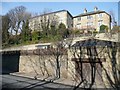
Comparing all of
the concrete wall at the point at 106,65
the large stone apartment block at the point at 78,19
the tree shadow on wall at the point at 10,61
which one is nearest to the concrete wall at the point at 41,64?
the tree shadow on wall at the point at 10,61

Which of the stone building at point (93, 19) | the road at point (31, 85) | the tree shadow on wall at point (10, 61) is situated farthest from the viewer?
the stone building at point (93, 19)

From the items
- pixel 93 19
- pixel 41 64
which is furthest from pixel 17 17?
pixel 41 64

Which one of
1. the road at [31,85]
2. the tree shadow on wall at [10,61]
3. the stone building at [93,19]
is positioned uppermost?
the stone building at [93,19]

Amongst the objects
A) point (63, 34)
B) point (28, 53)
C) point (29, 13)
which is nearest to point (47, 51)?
point (28, 53)

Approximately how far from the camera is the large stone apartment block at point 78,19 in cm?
4841

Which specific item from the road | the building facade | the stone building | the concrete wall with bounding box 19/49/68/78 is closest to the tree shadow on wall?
the concrete wall with bounding box 19/49/68/78

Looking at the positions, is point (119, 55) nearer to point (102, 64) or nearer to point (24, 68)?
point (102, 64)

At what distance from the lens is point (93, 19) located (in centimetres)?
5031

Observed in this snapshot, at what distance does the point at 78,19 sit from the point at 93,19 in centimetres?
516

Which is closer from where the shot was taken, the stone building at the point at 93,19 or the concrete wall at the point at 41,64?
the concrete wall at the point at 41,64

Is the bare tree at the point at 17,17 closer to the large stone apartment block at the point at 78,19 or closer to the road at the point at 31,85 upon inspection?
the large stone apartment block at the point at 78,19

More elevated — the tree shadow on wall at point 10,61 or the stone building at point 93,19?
the stone building at point 93,19

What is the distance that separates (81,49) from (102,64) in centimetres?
260

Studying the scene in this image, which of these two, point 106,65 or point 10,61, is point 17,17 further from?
point 106,65
